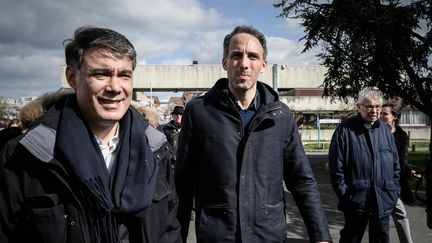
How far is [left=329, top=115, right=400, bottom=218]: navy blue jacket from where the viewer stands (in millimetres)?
3969

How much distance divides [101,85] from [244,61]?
105 cm

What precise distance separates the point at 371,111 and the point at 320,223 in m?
1.94

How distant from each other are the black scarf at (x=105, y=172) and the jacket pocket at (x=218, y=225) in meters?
0.64

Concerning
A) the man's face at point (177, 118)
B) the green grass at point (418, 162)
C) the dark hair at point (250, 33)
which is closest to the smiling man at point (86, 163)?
the dark hair at point (250, 33)

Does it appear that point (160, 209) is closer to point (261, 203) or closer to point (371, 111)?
point (261, 203)

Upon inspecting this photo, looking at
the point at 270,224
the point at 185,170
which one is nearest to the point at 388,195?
the point at 270,224

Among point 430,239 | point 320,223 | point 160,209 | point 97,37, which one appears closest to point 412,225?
point 430,239

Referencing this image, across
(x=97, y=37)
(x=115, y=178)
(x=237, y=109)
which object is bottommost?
(x=115, y=178)

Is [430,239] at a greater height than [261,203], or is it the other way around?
[261,203]

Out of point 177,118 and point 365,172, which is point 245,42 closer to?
point 365,172

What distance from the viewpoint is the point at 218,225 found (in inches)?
93.7

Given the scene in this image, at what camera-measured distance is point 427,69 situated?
1010 cm

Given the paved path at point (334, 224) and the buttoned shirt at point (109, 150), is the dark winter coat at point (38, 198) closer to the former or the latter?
the buttoned shirt at point (109, 150)

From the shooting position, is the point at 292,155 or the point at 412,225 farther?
the point at 412,225
